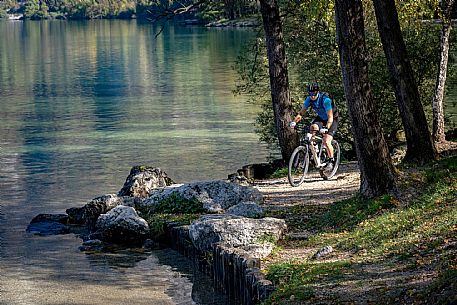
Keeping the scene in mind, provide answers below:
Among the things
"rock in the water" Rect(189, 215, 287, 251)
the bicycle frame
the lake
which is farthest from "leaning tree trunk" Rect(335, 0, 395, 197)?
the bicycle frame

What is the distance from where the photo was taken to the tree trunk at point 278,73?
23.0 meters

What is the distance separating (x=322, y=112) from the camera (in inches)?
762

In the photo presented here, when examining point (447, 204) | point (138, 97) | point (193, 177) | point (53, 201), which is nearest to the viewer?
point (447, 204)

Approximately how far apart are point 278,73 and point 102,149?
13.4m

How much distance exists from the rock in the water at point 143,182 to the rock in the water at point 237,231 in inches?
266

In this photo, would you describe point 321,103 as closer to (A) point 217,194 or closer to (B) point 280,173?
(A) point 217,194

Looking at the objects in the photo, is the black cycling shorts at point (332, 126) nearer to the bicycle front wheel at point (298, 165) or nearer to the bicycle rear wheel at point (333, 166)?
the bicycle front wheel at point (298, 165)

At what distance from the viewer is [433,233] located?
12.3 m

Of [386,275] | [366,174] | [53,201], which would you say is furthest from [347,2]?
[53,201]

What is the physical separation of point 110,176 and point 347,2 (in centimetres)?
1564

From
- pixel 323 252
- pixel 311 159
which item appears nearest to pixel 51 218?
pixel 311 159

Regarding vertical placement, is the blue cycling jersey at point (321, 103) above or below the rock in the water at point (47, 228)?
above

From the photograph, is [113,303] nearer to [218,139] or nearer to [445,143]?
[445,143]

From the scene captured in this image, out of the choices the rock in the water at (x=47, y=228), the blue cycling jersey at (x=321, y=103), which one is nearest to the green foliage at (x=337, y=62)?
the blue cycling jersey at (x=321, y=103)
